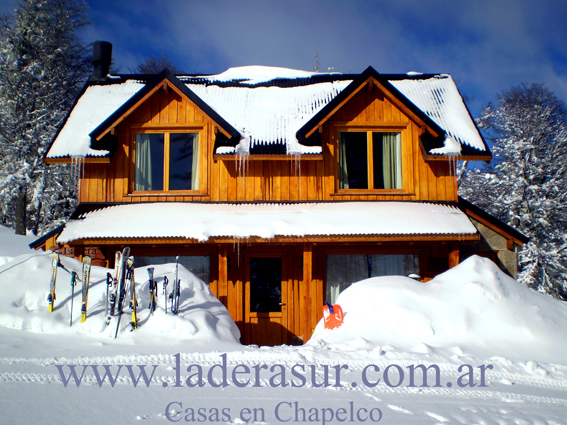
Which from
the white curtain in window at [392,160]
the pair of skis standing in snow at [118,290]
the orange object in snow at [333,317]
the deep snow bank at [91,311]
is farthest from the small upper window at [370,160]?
the pair of skis standing in snow at [118,290]

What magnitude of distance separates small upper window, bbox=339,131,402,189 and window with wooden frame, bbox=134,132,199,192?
323 centimetres

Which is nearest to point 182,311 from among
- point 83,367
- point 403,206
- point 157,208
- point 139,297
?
point 139,297

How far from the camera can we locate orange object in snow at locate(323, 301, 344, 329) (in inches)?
231

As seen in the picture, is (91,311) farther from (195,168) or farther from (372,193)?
(372,193)

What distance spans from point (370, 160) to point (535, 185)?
12393 mm

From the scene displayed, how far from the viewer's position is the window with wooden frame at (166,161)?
8.82m

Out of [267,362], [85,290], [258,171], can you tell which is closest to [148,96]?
[258,171]

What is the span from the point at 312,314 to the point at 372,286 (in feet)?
8.36

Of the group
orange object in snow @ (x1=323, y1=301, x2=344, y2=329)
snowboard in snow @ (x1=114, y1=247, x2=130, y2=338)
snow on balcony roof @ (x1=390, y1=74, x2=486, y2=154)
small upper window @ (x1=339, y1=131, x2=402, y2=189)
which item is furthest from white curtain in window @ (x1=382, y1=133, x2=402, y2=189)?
snowboard in snow @ (x1=114, y1=247, x2=130, y2=338)

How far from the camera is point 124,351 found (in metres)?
4.52

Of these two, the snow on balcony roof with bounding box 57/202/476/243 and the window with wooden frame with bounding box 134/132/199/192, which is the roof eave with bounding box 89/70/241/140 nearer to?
the window with wooden frame with bounding box 134/132/199/192

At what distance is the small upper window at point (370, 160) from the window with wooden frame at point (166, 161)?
3230 mm

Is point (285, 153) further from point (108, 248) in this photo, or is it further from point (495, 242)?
point (495, 242)

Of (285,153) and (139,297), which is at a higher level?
(285,153)
